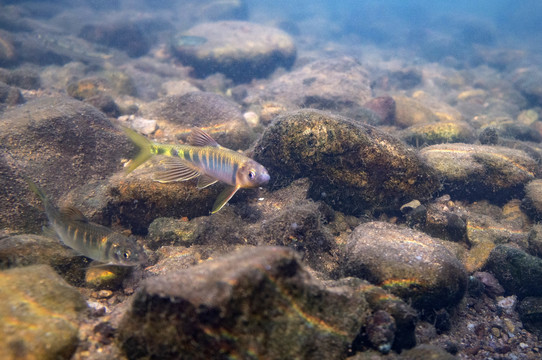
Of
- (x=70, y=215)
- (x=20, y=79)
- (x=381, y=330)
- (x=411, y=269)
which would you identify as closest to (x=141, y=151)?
(x=70, y=215)

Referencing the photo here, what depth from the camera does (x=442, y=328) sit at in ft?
12.2

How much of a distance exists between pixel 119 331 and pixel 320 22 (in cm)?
5890

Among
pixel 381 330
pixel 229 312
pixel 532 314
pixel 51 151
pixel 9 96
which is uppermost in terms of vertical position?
pixel 229 312

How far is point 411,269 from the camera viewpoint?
367cm

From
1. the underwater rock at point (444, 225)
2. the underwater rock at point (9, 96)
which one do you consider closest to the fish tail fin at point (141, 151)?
the underwater rock at point (444, 225)

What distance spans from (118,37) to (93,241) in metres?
22.5

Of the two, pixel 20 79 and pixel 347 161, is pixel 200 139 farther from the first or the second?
pixel 20 79

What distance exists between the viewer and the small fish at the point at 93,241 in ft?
12.0

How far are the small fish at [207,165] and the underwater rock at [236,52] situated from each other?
43.0 feet

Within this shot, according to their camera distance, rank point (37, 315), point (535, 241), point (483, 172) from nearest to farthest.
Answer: point (37, 315)
point (535, 241)
point (483, 172)

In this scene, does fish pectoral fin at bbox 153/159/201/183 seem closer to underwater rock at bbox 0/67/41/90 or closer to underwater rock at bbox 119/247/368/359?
underwater rock at bbox 119/247/368/359

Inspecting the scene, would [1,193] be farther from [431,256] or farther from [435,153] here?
[435,153]

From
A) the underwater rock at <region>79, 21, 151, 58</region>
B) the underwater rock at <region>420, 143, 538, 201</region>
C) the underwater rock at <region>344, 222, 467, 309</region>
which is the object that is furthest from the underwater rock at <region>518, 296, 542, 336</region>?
the underwater rock at <region>79, 21, 151, 58</region>

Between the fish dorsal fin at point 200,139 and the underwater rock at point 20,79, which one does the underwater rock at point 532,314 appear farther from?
the underwater rock at point 20,79
